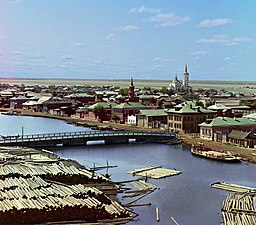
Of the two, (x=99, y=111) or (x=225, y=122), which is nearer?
(x=225, y=122)

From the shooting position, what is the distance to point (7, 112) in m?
101

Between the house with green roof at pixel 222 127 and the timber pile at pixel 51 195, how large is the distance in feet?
68.9

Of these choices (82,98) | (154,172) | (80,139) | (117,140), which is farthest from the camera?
(82,98)

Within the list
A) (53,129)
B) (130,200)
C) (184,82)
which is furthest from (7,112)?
(130,200)

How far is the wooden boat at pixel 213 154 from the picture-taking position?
42188mm

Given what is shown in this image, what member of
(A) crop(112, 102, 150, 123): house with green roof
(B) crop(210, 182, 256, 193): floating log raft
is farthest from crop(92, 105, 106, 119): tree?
(B) crop(210, 182, 256, 193): floating log raft

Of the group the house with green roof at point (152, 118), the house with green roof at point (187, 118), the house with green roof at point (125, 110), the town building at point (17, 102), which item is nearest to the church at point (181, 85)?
the town building at point (17, 102)

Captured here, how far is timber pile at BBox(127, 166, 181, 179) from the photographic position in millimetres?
35812

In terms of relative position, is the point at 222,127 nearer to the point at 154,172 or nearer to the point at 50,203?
the point at 154,172

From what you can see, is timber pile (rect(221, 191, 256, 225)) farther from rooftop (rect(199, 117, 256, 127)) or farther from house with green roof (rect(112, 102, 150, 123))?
house with green roof (rect(112, 102, 150, 123))

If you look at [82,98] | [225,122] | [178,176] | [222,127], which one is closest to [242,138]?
[222,127]

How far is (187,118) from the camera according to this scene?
6147cm

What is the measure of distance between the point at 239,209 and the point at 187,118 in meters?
34.6

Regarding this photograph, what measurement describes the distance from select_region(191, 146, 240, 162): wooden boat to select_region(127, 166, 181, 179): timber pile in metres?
6.30
